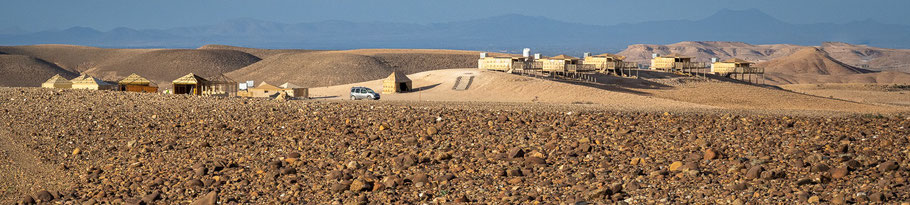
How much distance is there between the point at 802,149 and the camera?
14953 mm

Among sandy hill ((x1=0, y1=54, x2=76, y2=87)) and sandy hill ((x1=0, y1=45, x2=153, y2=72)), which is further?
sandy hill ((x1=0, y1=45, x2=153, y2=72))

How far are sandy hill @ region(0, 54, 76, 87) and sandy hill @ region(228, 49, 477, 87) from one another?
1788cm

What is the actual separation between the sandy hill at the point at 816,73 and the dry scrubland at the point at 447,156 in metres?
77.9

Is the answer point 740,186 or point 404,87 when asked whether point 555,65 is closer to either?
point 404,87

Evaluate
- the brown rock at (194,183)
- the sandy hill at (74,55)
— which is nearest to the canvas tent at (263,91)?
the brown rock at (194,183)

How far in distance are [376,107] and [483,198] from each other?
9.96m

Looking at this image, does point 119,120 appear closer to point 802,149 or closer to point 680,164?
point 680,164

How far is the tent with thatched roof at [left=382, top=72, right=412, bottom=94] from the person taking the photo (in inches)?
1842

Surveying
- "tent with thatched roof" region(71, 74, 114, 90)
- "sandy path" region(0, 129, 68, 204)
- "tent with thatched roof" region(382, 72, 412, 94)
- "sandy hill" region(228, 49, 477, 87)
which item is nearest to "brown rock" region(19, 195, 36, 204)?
"sandy path" region(0, 129, 68, 204)

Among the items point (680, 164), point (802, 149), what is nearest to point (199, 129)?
point (680, 164)

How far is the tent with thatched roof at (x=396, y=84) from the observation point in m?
Result: 46.8

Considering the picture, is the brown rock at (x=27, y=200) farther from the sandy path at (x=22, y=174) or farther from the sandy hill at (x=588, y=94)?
the sandy hill at (x=588, y=94)

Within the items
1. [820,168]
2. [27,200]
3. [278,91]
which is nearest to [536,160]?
[820,168]

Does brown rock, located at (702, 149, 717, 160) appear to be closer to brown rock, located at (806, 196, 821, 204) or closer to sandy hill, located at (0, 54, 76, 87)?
brown rock, located at (806, 196, 821, 204)
